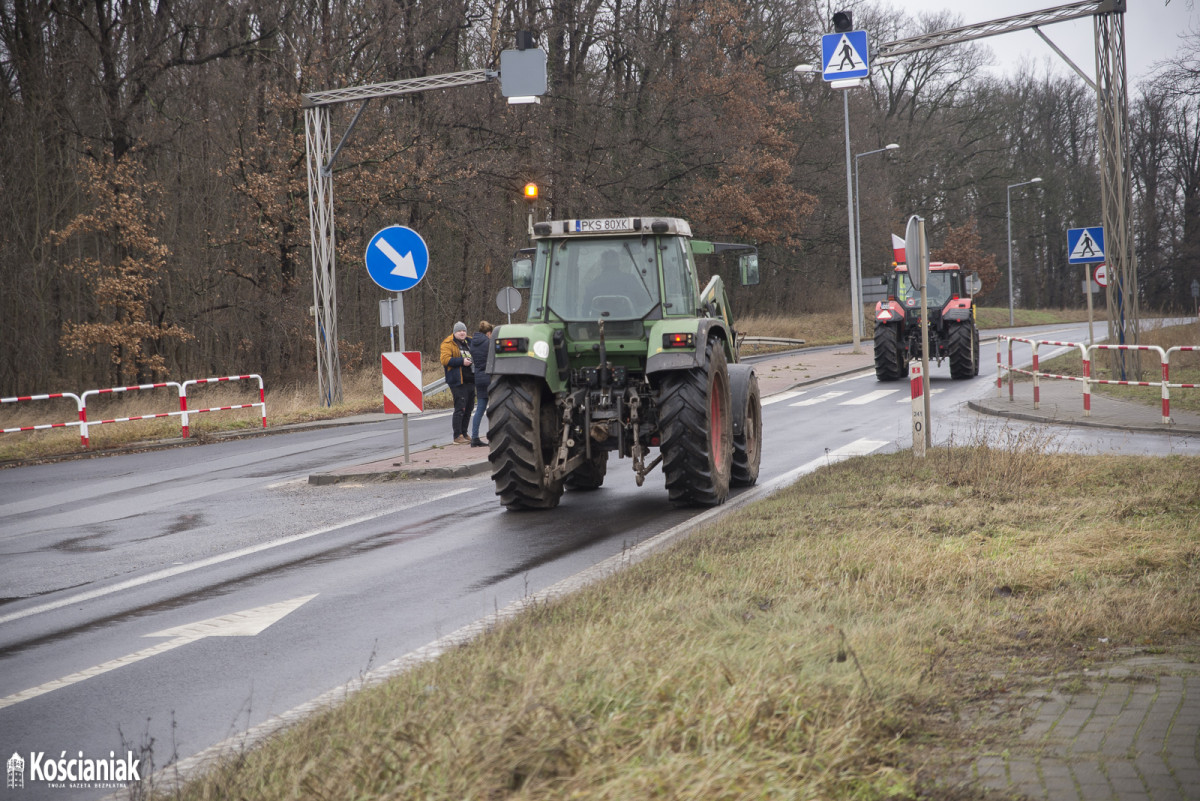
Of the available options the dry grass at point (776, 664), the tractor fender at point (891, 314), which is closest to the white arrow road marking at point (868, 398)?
the tractor fender at point (891, 314)

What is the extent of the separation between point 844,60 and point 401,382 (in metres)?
12.8

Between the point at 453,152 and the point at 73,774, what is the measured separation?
94.6 ft

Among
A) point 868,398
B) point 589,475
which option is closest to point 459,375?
point 589,475

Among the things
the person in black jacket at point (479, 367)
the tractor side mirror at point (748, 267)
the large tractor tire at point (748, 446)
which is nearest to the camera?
the large tractor tire at point (748, 446)

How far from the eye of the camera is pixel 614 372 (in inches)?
406

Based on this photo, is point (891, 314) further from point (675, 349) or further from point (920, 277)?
point (675, 349)

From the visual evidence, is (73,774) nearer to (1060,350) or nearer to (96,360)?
(96,360)

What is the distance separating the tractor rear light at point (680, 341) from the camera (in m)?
9.77

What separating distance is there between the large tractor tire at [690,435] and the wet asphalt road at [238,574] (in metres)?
0.29

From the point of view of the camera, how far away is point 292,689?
5.09 meters

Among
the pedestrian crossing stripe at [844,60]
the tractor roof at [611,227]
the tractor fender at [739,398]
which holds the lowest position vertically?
the tractor fender at [739,398]

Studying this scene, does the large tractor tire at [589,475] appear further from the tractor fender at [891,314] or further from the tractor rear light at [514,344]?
the tractor fender at [891,314]

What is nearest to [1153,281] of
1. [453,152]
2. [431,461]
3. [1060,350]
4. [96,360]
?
[1060,350]

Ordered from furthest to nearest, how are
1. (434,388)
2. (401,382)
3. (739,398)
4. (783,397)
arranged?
1. (434,388)
2. (783,397)
3. (401,382)
4. (739,398)
